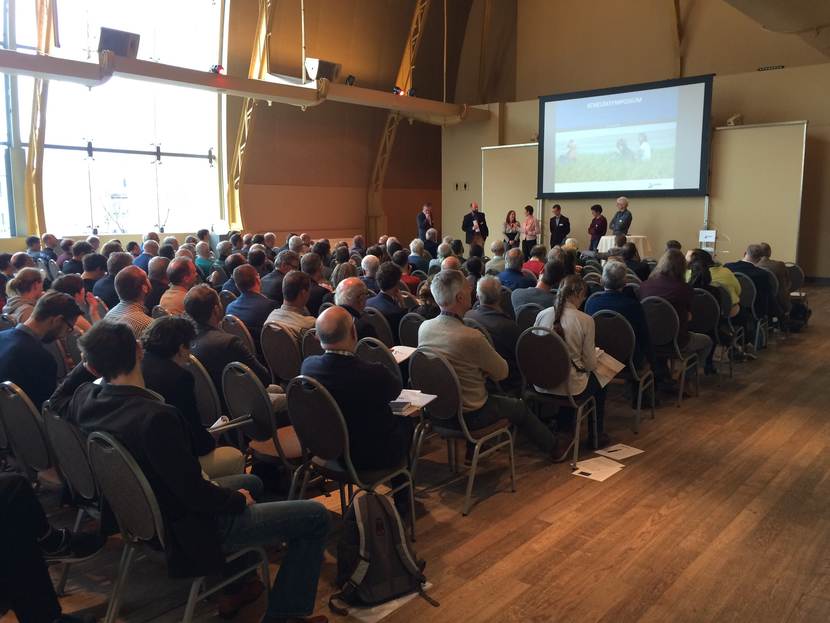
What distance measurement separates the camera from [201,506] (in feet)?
7.10

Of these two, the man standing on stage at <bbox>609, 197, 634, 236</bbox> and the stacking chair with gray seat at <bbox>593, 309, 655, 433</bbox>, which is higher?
the man standing on stage at <bbox>609, 197, 634, 236</bbox>

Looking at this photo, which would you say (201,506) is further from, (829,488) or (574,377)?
(829,488)

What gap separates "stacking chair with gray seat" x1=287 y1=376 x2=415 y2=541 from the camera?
283 cm

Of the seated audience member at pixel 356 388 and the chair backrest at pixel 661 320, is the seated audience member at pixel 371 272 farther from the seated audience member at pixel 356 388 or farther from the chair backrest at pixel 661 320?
the seated audience member at pixel 356 388

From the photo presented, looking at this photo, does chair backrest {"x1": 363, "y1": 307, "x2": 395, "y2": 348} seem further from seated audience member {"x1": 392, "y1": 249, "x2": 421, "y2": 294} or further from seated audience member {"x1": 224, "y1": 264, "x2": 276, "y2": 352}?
seated audience member {"x1": 392, "y1": 249, "x2": 421, "y2": 294}

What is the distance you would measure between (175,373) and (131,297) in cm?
159

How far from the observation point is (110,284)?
229 inches

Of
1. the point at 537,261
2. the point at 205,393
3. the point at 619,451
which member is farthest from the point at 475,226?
the point at 205,393

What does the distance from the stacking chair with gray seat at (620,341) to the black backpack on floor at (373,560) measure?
251 centimetres

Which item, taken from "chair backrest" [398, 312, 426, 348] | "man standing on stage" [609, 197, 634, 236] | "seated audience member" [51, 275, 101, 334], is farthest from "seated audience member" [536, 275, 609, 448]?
"man standing on stage" [609, 197, 634, 236]

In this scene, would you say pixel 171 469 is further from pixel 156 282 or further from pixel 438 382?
pixel 156 282

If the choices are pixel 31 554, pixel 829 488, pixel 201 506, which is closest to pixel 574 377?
pixel 829 488

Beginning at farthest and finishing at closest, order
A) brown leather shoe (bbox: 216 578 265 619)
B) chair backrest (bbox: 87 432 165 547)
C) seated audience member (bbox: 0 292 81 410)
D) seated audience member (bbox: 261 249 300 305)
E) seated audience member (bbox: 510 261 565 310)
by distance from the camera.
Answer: seated audience member (bbox: 261 249 300 305) < seated audience member (bbox: 510 261 565 310) < seated audience member (bbox: 0 292 81 410) < brown leather shoe (bbox: 216 578 265 619) < chair backrest (bbox: 87 432 165 547)

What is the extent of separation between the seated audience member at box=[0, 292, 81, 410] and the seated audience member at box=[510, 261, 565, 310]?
3.45m
